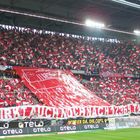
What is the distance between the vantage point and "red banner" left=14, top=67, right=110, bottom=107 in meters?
31.2

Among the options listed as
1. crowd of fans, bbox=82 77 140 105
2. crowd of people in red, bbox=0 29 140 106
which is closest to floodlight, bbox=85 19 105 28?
crowd of people in red, bbox=0 29 140 106

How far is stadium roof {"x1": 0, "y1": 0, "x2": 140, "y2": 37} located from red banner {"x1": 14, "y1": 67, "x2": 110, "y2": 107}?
5.91m

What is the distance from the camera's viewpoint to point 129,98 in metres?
37.8

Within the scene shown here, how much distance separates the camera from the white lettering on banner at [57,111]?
24.0m

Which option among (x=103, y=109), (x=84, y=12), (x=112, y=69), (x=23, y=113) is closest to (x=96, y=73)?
(x=112, y=69)

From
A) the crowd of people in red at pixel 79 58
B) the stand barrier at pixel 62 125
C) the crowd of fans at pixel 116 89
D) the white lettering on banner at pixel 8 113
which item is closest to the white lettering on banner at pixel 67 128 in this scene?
the stand barrier at pixel 62 125

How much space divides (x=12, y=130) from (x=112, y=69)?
2118 cm

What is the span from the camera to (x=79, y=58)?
131ft

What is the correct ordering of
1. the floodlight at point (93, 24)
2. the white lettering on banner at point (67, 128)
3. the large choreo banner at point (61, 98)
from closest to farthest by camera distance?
the white lettering on banner at point (67, 128) < the large choreo banner at point (61, 98) < the floodlight at point (93, 24)

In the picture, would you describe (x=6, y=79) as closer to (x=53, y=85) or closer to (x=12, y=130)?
(x=53, y=85)

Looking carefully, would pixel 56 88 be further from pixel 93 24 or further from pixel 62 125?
pixel 93 24

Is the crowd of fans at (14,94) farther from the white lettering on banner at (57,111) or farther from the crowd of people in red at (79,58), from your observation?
the white lettering on banner at (57,111)

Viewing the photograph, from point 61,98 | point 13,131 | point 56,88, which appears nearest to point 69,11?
point 56,88

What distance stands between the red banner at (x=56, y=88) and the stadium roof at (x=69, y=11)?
5907 millimetres
